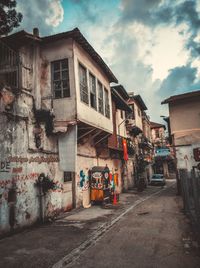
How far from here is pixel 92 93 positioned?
1388cm

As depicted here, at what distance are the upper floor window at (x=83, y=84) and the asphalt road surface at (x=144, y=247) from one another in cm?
658

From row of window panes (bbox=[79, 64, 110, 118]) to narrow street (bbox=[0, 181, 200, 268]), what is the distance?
6480 millimetres

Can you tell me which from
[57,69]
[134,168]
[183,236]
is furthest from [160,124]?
[183,236]

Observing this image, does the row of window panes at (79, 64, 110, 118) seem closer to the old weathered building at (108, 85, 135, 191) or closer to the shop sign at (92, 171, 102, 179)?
the old weathered building at (108, 85, 135, 191)

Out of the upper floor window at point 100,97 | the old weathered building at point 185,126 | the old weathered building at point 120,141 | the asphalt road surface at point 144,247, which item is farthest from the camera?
the old weathered building at point 120,141

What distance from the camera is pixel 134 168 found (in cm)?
2866

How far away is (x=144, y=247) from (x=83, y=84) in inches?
350

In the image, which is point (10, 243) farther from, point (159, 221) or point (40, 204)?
point (159, 221)

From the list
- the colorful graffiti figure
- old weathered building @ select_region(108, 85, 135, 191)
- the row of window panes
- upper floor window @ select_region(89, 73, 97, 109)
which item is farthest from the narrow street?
old weathered building @ select_region(108, 85, 135, 191)

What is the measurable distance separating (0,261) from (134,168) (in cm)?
2398

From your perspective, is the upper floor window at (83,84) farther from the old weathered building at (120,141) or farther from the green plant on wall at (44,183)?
the old weathered building at (120,141)

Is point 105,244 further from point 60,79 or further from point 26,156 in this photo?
point 60,79

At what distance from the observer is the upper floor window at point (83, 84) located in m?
12.5

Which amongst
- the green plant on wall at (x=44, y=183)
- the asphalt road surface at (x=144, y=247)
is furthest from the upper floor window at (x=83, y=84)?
the asphalt road surface at (x=144, y=247)
